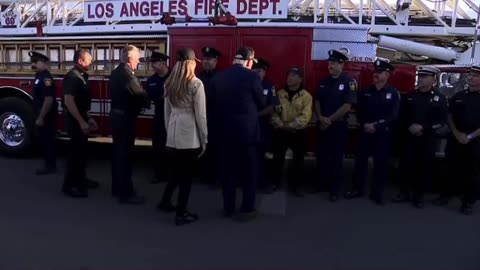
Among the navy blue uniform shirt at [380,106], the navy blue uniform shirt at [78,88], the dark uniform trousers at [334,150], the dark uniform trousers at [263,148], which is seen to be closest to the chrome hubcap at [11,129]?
the navy blue uniform shirt at [78,88]

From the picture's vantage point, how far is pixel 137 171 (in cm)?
714

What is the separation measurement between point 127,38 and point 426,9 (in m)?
4.35

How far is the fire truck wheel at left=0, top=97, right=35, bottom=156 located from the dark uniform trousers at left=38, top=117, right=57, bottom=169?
0.79m

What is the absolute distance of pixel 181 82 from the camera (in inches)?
179

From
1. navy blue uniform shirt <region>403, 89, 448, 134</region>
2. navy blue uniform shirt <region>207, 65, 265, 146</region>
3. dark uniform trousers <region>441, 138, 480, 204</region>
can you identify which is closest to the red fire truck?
navy blue uniform shirt <region>403, 89, 448, 134</region>

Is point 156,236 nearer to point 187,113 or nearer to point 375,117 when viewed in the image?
point 187,113

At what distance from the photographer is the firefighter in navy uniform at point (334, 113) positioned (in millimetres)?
5613

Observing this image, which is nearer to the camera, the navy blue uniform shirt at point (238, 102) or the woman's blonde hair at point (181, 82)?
the woman's blonde hair at point (181, 82)

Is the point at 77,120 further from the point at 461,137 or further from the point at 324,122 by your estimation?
the point at 461,137

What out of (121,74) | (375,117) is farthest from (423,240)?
(121,74)

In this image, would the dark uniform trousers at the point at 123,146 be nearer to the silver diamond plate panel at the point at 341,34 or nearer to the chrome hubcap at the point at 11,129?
the silver diamond plate panel at the point at 341,34

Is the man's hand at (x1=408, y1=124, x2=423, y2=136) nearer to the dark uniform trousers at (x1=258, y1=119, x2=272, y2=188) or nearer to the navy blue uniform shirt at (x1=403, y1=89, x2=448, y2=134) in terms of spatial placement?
the navy blue uniform shirt at (x1=403, y1=89, x2=448, y2=134)

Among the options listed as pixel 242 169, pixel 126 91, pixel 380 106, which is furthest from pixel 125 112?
pixel 380 106

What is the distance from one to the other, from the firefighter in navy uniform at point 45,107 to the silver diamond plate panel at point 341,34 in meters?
3.47
